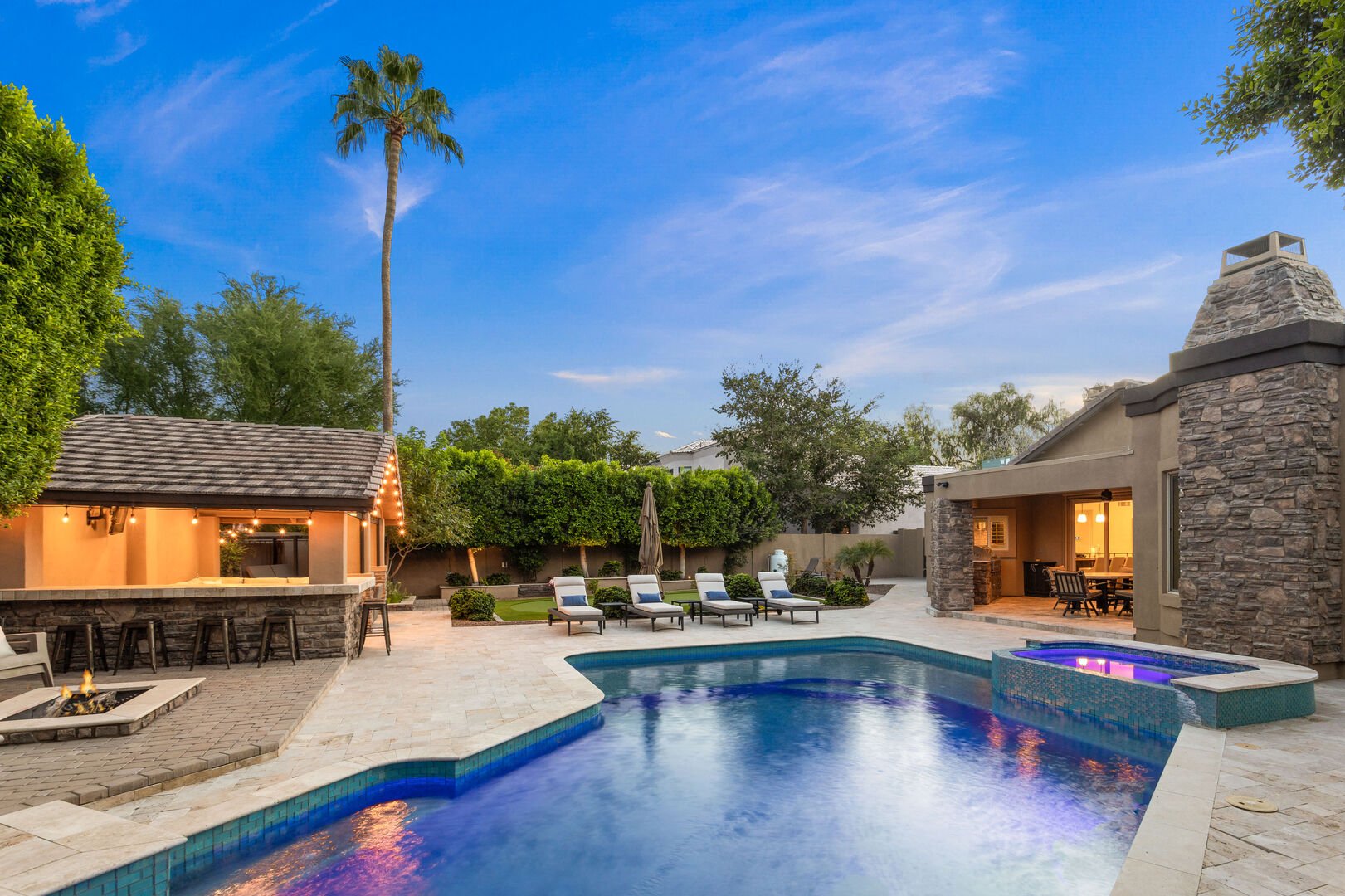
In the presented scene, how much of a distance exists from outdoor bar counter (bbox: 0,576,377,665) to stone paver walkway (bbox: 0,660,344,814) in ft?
3.37

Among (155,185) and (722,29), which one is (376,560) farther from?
(155,185)

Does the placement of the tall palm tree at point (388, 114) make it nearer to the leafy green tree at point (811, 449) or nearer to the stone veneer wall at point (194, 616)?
the stone veneer wall at point (194, 616)

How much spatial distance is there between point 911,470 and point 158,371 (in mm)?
28335

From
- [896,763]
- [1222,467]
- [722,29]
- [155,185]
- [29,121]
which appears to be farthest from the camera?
[155,185]

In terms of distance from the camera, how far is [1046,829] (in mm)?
5414

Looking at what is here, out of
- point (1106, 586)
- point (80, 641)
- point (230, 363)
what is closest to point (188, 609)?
point (80, 641)

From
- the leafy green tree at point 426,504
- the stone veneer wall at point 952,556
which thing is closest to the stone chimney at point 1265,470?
the stone veneer wall at point 952,556

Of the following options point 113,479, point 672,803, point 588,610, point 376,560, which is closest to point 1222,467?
point 672,803

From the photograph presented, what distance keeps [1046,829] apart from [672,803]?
2902 mm

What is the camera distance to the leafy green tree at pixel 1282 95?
728 centimetres

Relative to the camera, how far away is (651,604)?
14.9 m

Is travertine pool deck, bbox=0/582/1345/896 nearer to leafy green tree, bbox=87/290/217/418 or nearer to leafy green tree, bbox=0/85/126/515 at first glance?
leafy green tree, bbox=0/85/126/515

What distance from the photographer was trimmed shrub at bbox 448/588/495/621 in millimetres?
15031

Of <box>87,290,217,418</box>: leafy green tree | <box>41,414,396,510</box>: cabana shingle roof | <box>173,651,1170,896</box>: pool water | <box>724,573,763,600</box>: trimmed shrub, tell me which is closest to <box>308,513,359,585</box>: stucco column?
<box>41,414,396,510</box>: cabana shingle roof
